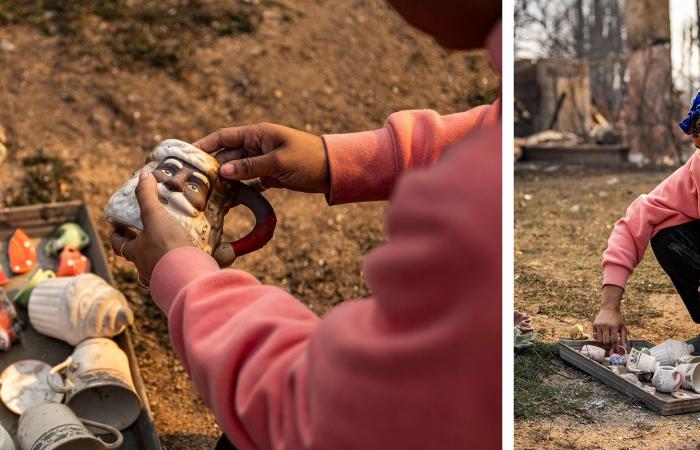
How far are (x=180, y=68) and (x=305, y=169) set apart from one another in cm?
328

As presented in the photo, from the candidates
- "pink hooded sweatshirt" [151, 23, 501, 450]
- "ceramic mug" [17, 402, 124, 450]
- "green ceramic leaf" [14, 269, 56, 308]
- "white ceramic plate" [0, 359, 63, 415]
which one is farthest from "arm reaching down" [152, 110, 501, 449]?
"green ceramic leaf" [14, 269, 56, 308]

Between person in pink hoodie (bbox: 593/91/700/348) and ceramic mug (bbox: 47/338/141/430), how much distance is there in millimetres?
1501

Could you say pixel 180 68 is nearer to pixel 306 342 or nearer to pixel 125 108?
pixel 125 108

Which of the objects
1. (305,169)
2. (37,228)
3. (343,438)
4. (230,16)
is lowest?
(37,228)

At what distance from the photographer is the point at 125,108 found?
4.27 meters

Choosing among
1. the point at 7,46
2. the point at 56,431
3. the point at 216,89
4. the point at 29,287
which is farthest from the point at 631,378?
the point at 7,46

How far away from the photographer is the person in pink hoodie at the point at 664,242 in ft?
3.44

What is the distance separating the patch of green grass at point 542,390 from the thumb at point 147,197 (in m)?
0.54

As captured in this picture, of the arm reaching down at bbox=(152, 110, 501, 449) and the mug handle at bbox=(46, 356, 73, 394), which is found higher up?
the arm reaching down at bbox=(152, 110, 501, 449)

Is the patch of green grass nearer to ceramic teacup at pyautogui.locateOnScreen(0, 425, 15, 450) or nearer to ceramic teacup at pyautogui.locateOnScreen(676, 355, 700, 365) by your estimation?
ceramic teacup at pyautogui.locateOnScreen(676, 355, 700, 365)

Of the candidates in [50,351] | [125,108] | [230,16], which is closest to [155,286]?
[50,351]

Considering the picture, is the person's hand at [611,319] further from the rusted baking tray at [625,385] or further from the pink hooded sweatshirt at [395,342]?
the pink hooded sweatshirt at [395,342]

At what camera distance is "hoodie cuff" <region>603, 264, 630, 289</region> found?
3.50ft

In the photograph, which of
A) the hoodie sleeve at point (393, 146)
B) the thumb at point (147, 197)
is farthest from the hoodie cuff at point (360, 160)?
the thumb at point (147, 197)
